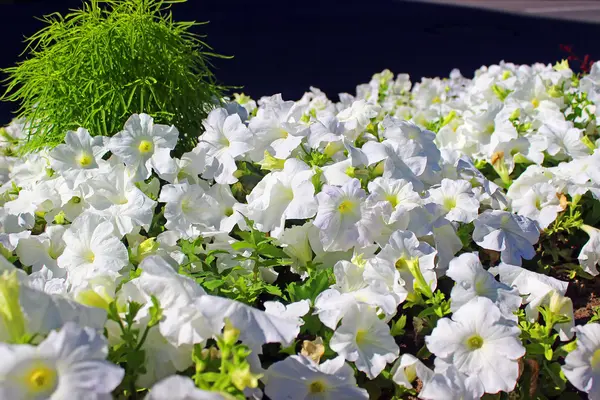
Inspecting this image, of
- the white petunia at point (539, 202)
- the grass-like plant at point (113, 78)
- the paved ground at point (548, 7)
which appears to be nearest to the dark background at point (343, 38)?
the paved ground at point (548, 7)

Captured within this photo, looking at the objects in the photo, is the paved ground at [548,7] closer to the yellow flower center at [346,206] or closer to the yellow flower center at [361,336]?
the yellow flower center at [346,206]

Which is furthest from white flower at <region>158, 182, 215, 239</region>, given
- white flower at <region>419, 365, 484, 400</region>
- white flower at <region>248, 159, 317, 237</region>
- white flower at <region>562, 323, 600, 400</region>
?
white flower at <region>562, 323, 600, 400</region>

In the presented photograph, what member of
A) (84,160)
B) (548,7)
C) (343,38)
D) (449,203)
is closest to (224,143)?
(84,160)

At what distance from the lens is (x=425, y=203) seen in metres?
1.90

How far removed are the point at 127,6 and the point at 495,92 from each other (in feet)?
5.64

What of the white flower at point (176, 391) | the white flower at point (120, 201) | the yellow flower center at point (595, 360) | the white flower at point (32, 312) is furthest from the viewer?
the white flower at point (120, 201)

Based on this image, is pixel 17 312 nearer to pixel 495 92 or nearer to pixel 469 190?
pixel 469 190

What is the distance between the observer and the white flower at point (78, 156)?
203 centimetres

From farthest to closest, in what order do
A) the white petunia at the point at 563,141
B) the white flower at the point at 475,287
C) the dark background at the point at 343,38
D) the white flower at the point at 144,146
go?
the dark background at the point at 343,38 < the white petunia at the point at 563,141 < the white flower at the point at 144,146 < the white flower at the point at 475,287

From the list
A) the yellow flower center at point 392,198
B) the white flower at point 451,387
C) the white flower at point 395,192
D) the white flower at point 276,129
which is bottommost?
the white flower at point 451,387

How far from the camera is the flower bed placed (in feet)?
4.18

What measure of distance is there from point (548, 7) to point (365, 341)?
12.6 meters

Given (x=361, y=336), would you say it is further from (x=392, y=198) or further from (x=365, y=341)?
(x=392, y=198)

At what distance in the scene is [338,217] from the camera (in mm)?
1729
